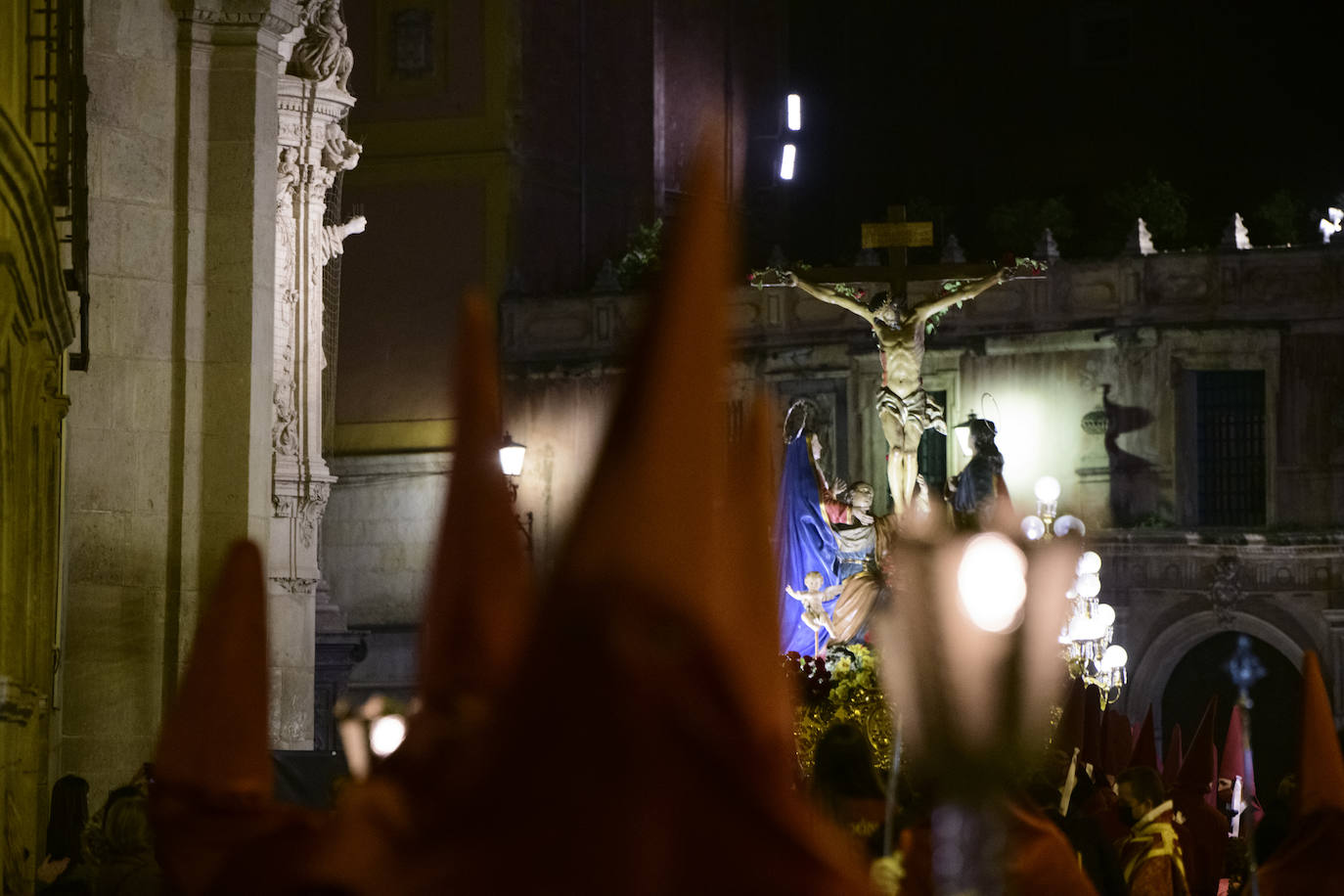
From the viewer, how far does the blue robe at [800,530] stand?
1998 cm

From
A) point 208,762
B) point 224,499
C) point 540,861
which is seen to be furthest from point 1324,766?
point 224,499

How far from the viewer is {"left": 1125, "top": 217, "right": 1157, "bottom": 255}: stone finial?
117 feet

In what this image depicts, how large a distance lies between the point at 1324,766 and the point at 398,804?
4.19 meters

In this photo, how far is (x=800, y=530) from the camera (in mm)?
20234

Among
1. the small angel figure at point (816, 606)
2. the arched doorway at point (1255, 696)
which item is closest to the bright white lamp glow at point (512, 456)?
the small angel figure at point (816, 606)

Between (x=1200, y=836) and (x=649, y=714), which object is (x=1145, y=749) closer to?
(x=1200, y=836)

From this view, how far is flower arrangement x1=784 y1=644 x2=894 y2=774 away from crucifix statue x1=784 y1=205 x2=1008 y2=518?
14.9 feet

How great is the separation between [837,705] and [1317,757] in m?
8.10

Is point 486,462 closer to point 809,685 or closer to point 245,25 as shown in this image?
point 245,25

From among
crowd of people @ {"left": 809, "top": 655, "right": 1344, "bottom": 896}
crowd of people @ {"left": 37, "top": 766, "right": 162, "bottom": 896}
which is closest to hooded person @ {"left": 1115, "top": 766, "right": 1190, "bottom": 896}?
crowd of people @ {"left": 809, "top": 655, "right": 1344, "bottom": 896}

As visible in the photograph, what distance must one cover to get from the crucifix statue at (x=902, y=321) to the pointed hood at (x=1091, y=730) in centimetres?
282

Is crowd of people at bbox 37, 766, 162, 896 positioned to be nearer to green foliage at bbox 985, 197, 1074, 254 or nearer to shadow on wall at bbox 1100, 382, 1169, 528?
shadow on wall at bbox 1100, 382, 1169, 528

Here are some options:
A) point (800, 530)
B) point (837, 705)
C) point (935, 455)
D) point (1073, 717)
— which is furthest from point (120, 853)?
point (935, 455)

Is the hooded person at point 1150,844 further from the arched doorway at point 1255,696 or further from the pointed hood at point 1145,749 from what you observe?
the arched doorway at point 1255,696
